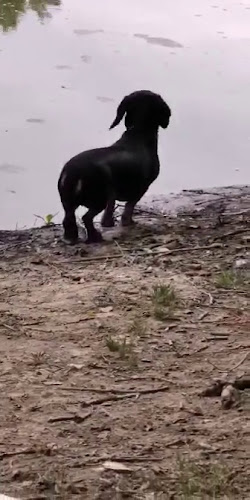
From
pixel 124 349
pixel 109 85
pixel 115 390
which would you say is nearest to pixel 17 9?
pixel 109 85

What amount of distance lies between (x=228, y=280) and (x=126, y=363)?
98 cm

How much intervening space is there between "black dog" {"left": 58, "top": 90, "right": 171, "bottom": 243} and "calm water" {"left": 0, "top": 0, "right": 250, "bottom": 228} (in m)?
0.49

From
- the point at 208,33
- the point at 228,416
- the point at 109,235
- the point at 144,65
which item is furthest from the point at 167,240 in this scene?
the point at 208,33

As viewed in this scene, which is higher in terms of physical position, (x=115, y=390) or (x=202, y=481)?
(x=202, y=481)

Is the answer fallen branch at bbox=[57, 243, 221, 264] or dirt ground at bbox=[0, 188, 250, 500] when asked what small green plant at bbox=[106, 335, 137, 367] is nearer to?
dirt ground at bbox=[0, 188, 250, 500]

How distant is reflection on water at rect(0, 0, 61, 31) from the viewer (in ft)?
28.6

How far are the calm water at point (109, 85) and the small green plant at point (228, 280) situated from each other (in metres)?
1.40

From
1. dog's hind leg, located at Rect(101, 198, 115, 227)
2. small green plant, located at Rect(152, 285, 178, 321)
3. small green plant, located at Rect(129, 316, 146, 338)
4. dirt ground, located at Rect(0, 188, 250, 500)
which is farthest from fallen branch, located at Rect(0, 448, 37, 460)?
dog's hind leg, located at Rect(101, 198, 115, 227)

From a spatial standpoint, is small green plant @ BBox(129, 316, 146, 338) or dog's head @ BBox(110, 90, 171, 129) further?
dog's head @ BBox(110, 90, 171, 129)

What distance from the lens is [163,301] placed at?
3873 millimetres

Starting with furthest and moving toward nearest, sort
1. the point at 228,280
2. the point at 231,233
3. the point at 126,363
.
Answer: the point at 231,233, the point at 228,280, the point at 126,363

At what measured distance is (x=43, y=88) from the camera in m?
6.78

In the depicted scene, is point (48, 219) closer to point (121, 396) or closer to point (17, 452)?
point (121, 396)

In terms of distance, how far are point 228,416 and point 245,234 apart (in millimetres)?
2116
